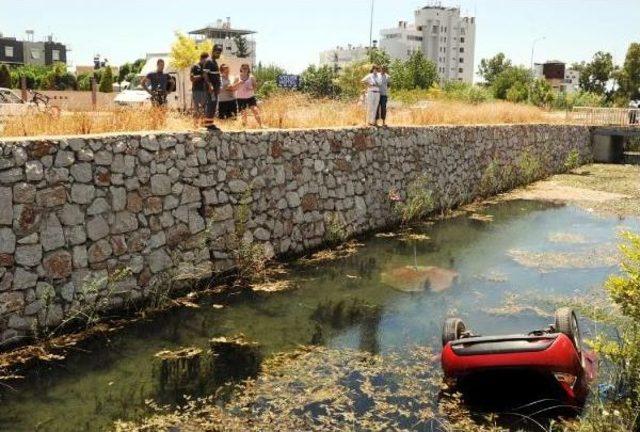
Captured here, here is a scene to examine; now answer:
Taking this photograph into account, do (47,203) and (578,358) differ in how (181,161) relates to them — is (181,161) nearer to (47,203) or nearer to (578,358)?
(47,203)

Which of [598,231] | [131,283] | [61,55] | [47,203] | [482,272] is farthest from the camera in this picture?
[61,55]

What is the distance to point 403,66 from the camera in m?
62.7

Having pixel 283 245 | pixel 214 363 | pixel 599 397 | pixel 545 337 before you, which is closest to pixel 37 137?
pixel 214 363

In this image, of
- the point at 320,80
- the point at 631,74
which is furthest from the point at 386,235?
the point at 631,74

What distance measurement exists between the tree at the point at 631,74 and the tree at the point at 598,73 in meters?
5.57

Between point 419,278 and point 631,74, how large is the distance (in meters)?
49.7

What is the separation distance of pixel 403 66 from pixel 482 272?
5462 cm

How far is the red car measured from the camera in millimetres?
5574

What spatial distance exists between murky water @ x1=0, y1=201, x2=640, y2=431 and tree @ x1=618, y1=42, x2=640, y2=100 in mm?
43775

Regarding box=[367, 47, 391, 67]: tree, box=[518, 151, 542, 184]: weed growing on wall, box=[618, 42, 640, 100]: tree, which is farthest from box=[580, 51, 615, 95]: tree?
box=[518, 151, 542, 184]: weed growing on wall

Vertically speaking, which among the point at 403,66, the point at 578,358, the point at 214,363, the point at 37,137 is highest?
the point at 403,66

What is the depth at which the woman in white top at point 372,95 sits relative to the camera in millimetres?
13957

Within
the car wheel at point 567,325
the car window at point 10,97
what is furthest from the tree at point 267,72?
the car wheel at point 567,325

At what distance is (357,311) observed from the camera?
8.75m
